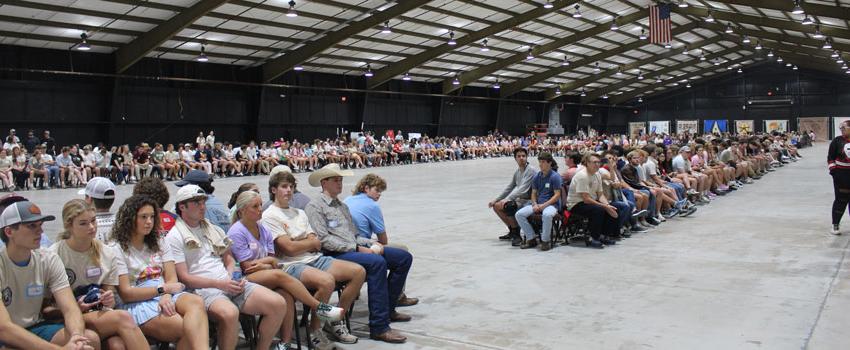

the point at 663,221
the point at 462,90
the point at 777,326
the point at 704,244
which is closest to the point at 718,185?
the point at 663,221

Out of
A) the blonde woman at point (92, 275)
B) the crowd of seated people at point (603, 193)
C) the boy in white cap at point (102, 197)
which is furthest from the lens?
the crowd of seated people at point (603, 193)

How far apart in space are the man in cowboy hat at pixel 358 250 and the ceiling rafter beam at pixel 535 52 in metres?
27.6

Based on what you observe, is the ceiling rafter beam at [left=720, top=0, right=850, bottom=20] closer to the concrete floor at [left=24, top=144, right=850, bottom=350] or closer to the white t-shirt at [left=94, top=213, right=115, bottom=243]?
the concrete floor at [left=24, top=144, right=850, bottom=350]

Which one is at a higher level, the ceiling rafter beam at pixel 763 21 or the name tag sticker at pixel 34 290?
the ceiling rafter beam at pixel 763 21

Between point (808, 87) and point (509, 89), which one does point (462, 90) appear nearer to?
point (509, 89)

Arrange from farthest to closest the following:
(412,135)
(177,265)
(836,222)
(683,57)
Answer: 1. (683,57)
2. (412,135)
3. (836,222)
4. (177,265)

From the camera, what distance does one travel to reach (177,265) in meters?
3.55

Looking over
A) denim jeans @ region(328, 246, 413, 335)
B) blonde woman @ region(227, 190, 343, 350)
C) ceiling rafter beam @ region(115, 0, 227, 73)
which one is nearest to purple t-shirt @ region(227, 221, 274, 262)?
blonde woman @ region(227, 190, 343, 350)

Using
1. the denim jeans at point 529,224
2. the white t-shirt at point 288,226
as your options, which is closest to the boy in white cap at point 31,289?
the white t-shirt at point 288,226

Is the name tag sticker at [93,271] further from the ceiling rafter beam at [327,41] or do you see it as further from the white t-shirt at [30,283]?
the ceiling rafter beam at [327,41]

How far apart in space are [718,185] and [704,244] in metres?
6.48

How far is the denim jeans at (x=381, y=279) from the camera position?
4203mm

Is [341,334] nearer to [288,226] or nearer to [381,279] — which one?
[381,279]

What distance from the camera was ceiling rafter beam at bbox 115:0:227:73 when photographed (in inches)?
747
